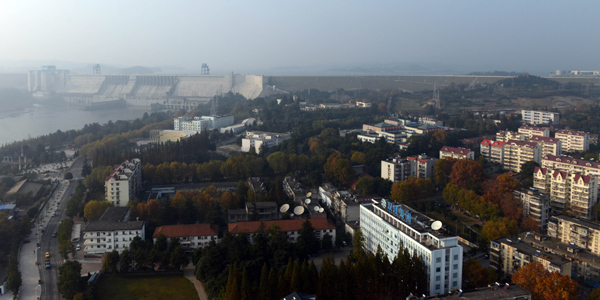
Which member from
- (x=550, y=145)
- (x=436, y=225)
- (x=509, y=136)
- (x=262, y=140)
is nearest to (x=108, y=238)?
(x=436, y=225)

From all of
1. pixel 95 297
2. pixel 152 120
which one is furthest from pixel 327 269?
pixel 152 120

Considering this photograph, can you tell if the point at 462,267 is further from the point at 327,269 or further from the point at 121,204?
the point at 121,204

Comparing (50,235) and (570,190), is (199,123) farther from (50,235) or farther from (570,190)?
(570,190)

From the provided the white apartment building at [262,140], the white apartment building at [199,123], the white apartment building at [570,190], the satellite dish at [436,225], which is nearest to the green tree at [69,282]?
the satellite dish at [436,225]

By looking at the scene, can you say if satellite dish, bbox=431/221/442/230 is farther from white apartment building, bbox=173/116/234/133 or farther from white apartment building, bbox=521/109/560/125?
white apartment building, bbox=173/116/234/133

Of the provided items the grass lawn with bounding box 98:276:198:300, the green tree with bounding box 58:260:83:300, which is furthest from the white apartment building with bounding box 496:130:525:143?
the green tree with bounding box 58:260:83:300

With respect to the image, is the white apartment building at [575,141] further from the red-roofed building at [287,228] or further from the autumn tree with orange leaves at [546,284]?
the autumn tree with orange leaves at [546,284]
